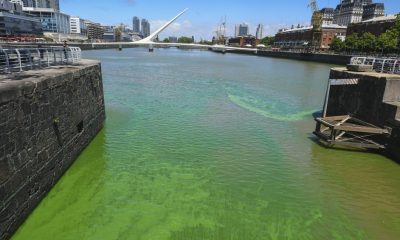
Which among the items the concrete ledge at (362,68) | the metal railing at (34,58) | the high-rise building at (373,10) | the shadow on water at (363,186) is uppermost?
the high-rise building at (373,10)

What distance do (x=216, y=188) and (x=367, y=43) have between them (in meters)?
77.8

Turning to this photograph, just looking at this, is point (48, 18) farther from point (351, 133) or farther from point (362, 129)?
point (362, 129)

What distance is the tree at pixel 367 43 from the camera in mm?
73062

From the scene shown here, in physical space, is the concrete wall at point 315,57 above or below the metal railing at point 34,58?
below

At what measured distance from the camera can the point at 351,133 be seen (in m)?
15.1

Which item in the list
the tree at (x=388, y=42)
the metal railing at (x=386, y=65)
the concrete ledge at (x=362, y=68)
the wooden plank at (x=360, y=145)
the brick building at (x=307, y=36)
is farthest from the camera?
the brick building at (x=307, y=36)

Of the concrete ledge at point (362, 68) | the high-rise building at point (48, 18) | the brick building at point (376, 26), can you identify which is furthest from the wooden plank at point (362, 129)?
the high-rise building at point (48, 18)

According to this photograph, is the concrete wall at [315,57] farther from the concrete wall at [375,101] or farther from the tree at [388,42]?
the concrete wall at [375,101]

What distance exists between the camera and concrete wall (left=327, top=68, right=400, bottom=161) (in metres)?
13.5

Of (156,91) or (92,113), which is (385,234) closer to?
(92,113)

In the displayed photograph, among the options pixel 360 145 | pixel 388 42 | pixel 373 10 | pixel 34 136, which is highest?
pixel 373 10

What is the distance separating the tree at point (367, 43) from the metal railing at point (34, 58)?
237 ft

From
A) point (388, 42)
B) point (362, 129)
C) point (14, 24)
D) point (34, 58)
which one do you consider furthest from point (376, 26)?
point (14, 24)

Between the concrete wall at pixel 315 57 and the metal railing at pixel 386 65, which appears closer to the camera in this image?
the metal railing at pixel 386 65
